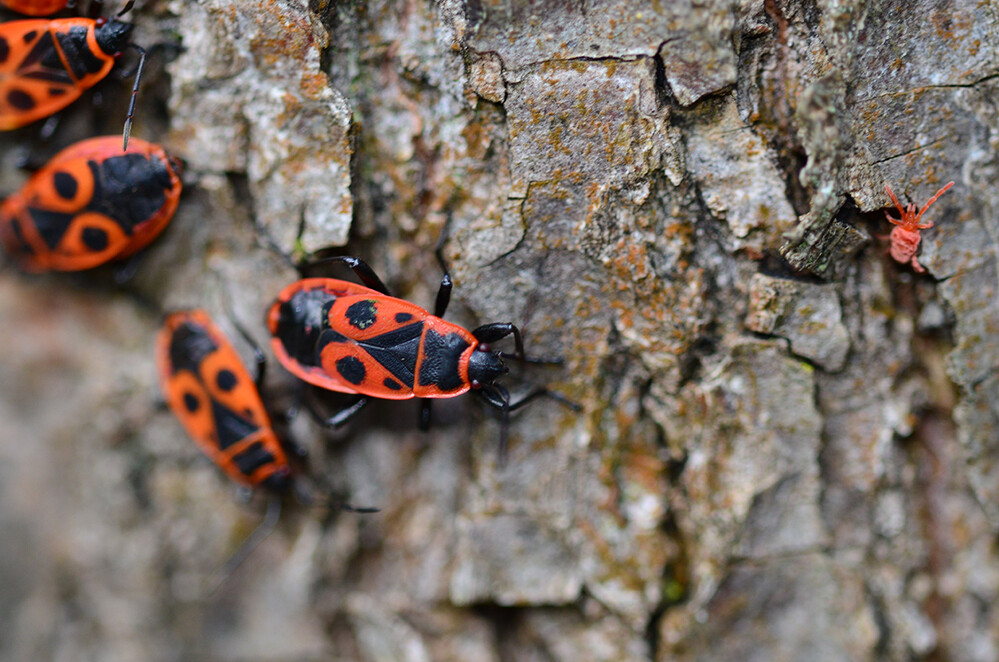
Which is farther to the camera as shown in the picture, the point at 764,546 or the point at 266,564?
the point at 266,564

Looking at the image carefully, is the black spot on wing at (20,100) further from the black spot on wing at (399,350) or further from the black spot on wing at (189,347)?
the black spot on wing at (399,350)

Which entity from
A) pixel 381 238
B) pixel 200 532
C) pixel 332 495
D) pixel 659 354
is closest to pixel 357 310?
pixel 381 238

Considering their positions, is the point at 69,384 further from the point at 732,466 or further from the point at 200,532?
the point at 732,466

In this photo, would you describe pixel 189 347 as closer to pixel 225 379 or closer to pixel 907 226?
pixel 225 379

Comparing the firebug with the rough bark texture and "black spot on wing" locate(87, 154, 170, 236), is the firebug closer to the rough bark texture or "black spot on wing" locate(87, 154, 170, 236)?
the rough bark texture

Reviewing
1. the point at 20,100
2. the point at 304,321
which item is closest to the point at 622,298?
the point at 304,321

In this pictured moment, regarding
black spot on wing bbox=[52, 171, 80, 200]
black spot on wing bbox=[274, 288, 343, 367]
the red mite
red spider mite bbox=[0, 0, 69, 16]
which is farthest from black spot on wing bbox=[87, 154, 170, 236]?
the red mite

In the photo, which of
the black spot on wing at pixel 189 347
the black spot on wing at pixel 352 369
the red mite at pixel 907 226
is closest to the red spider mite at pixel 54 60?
the black spot on wing at pixel 189 347

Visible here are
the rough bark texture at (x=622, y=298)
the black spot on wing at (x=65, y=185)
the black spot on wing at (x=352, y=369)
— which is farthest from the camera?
the black spot on wing at (x=65, y=185)
